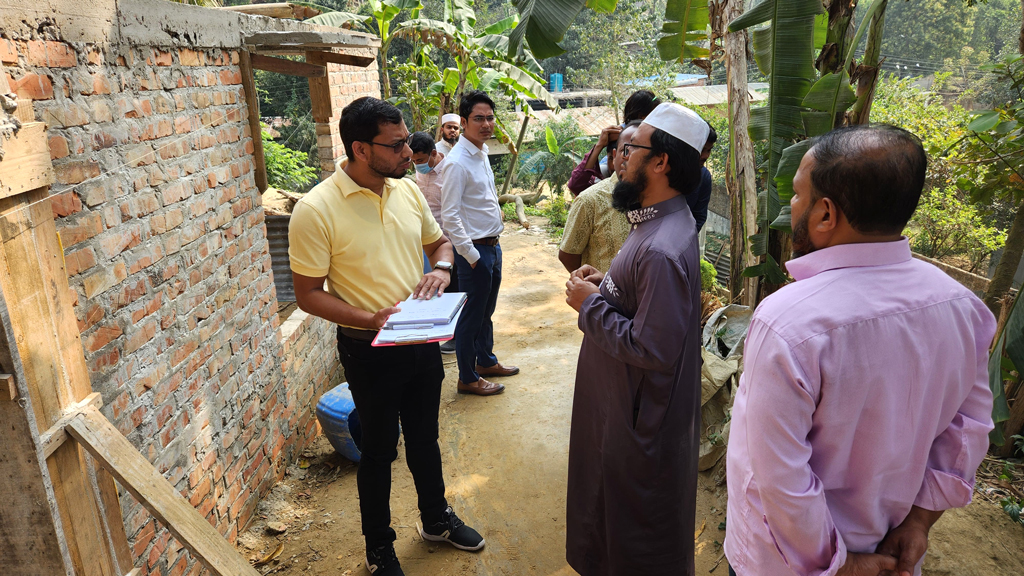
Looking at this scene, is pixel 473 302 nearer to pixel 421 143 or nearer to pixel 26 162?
pixel 421 143

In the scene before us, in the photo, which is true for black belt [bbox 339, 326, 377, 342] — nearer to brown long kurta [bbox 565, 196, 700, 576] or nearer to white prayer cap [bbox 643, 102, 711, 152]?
brown long kurta [bbox 565, 196, 700, 576]

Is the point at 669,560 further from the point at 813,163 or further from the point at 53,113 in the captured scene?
the point at 53,113

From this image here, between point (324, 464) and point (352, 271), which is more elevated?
point (352, 271)

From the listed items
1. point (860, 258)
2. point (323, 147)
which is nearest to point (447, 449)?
point (323, 147)

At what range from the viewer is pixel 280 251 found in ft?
16.5

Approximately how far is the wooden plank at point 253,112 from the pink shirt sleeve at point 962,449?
332 cm

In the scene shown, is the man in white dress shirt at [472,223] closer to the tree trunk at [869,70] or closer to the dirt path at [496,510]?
the dirt path at [496,510]

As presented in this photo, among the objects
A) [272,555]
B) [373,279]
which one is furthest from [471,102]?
[272,555]

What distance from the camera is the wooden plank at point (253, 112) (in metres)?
3.24

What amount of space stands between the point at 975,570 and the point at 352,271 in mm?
3134

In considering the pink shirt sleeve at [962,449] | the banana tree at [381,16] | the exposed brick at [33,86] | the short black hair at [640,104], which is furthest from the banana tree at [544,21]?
the banana tree at [381,16]

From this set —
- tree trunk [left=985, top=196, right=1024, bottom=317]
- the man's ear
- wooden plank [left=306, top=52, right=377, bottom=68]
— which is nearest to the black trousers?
the man's ear

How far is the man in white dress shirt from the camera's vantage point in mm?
4281

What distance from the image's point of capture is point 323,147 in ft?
16.2
